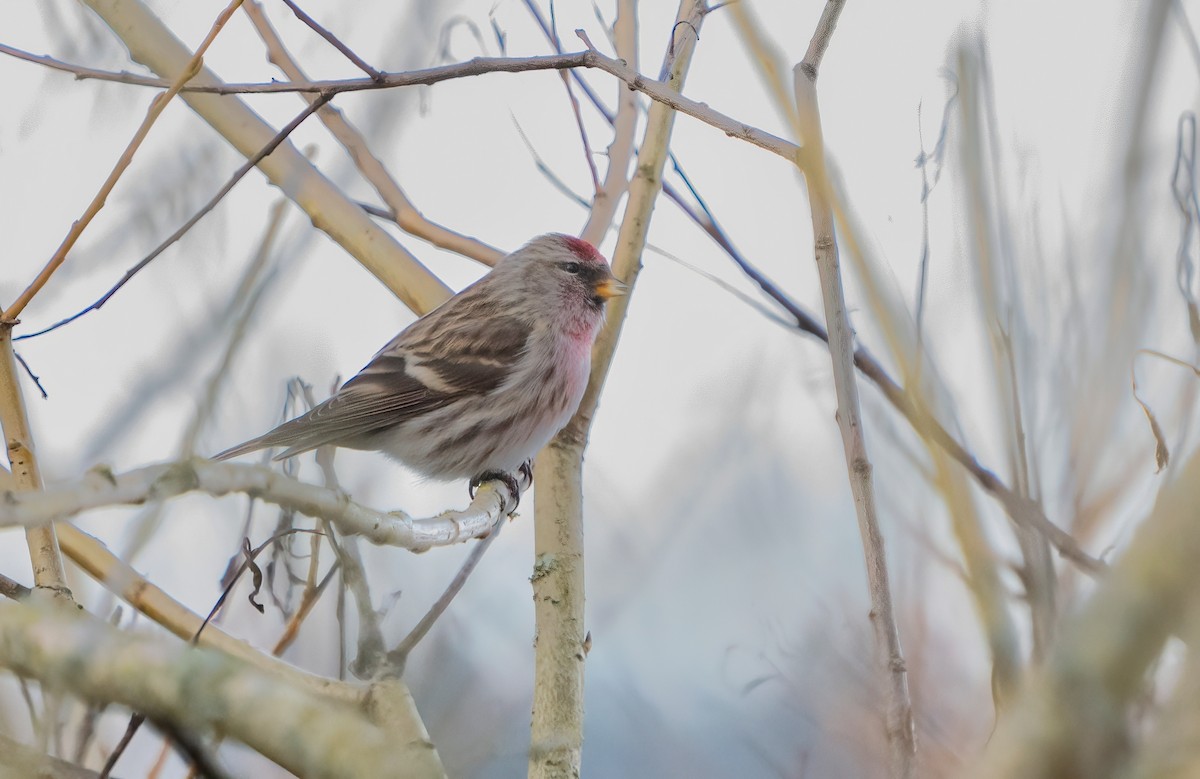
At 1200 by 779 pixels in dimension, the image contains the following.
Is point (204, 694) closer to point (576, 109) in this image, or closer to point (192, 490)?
point (192, 490)

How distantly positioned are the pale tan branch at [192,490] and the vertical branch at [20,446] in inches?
19.9

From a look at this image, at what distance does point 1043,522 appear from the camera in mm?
1306

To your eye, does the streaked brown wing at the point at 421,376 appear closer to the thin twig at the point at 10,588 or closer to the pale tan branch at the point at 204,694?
the thin twig at the point at 10,588

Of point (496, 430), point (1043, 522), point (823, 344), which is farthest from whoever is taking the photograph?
point (496, 430)

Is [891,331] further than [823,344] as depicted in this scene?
No

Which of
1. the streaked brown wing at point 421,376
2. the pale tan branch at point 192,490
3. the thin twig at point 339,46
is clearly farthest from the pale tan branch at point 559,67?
the streaked brown wing at point 421,376

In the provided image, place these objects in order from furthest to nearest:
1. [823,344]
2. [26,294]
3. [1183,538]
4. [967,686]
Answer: [823,344], [967,686], [26,294], [1183,538]

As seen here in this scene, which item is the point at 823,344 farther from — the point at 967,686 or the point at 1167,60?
the point at 1167,60

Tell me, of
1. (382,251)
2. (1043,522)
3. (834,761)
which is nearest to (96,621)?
(1043,522)

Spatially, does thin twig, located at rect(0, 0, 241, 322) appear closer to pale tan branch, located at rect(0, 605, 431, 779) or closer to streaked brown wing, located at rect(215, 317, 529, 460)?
pale tan branch, located at rect(0, 605, 431, 779)

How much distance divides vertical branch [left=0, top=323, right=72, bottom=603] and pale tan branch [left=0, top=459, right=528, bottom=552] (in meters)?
0.51

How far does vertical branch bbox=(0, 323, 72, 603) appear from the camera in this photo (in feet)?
5.61

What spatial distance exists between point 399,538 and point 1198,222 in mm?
1264

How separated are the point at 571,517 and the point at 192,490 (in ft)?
5.21
